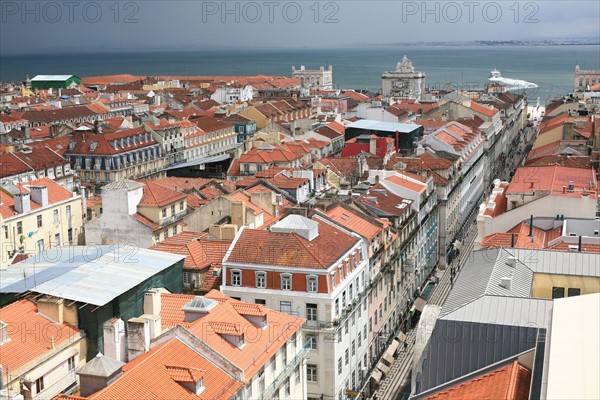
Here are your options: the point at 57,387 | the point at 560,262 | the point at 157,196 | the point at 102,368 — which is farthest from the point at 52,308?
the point at 157,196

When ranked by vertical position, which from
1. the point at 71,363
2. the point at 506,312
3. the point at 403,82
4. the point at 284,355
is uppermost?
the point at 403,82

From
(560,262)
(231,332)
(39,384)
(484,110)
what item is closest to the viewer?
(39,384)

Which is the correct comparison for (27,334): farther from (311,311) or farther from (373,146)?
(373,146)

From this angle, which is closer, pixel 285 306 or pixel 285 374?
pixel 285 374

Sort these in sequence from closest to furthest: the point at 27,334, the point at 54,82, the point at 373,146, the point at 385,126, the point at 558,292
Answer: the point at 27,334 → the point at 558,292 → the point at 373,146 → the point at 385,126 → the point at 54,82

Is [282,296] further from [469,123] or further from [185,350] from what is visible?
[469,123]

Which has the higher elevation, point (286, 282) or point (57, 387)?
point (286, 282)

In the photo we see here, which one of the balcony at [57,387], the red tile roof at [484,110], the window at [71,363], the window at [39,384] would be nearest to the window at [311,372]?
the balcony at [57,387]
